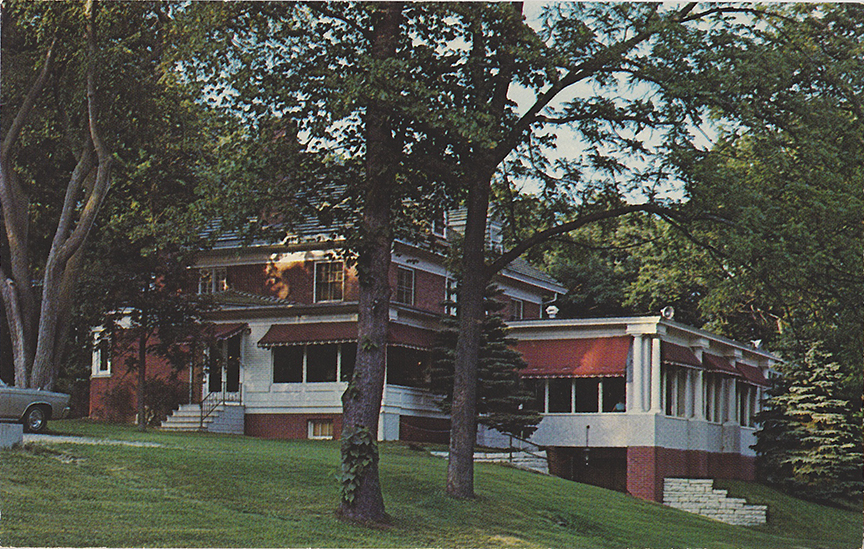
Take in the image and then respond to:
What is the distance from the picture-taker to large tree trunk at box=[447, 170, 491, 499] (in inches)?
807

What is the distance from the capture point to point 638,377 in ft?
108

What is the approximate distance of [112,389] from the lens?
123 feet

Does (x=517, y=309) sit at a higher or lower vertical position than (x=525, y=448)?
higher

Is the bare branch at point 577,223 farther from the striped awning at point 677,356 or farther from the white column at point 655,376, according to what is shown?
the striped awning at point 677,356

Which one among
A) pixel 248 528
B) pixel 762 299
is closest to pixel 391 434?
pixel 762 299

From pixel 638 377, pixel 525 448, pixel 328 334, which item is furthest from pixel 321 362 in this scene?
pixel 638 377

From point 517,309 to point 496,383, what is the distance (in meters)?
12.4

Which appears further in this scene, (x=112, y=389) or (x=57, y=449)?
(x=112, y=389)

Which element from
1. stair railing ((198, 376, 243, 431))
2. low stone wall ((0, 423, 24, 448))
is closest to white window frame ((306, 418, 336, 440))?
stair railing ((198, 376, 243, 431))

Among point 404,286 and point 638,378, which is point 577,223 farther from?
point 404,286

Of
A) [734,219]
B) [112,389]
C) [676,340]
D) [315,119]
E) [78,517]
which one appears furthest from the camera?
[112,389]

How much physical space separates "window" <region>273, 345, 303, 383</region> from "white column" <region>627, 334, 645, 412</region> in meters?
10.3

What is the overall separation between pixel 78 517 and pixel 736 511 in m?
21.7

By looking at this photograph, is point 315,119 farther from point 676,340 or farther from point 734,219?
point 676,340
